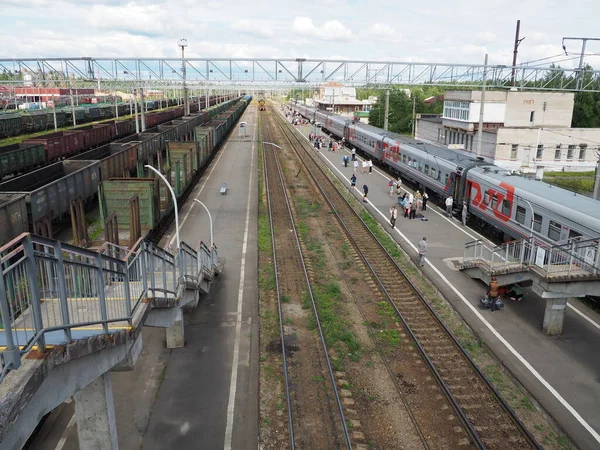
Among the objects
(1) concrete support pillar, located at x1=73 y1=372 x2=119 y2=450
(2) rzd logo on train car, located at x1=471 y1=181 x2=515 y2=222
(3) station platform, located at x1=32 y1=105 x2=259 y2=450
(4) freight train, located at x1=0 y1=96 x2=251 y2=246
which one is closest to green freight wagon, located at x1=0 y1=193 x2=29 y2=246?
(4) freight train, located at x1=0 y1=96 x2=251 y2=246

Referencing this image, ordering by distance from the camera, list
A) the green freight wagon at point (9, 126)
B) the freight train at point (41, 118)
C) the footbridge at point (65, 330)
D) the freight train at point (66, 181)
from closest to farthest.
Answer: the footbridge at point (65, 330) → the freight train at point (66, 181) → the green freight wagon at point (9, 126) → the freight train at point (41, 118)

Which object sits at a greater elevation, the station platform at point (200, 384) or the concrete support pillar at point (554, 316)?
the concrete support pillar at point (554, 316)

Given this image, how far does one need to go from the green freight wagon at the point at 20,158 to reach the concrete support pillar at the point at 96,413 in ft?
84.9

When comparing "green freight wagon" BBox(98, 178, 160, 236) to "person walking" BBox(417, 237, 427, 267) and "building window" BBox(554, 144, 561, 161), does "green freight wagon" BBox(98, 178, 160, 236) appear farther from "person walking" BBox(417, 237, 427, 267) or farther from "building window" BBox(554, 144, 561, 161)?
→ "building window" BBox(554, 144, 561, 161)

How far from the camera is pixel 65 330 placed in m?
5.76

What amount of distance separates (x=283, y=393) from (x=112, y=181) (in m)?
13.2

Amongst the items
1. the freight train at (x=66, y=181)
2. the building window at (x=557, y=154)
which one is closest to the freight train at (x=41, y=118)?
the freight train at (x=66, y=181)

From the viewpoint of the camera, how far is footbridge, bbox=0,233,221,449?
4723mm

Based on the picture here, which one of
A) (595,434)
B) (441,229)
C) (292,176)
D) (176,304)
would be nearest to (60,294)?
(176,304)

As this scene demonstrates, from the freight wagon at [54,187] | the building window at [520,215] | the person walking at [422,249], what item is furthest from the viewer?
the building window at [520,215]

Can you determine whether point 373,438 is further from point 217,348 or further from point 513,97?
point 513,97

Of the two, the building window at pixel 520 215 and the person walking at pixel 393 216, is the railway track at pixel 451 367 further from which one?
the building window at pixel 520 215

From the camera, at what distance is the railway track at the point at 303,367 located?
415 inches

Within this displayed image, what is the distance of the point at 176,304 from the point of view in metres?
11.3
